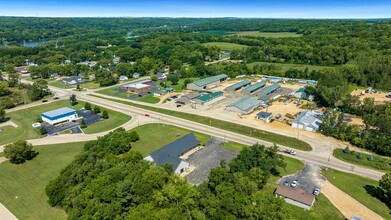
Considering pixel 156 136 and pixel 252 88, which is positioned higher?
pixel 252 88

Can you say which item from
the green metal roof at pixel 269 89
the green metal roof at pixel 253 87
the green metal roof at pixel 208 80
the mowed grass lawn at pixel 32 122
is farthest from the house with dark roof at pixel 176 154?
the green metal roof at pixel 208 80

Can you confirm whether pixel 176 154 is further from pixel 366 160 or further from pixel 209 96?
pixel 209 96

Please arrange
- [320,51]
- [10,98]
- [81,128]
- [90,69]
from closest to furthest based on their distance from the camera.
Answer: [81,128], [10,98], [90,69], [320,51]

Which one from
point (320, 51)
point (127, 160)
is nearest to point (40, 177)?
point (127, 160)

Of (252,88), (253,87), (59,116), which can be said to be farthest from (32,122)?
(253,87)

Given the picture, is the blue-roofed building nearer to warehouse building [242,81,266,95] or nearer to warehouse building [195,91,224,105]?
warehouse building [195,91,224,105]

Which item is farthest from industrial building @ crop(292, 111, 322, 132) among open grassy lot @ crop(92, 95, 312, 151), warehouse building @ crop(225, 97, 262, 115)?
warehouse building @ crop(225, 97, 262, 115)

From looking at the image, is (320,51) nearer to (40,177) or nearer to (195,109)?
(195,109)
